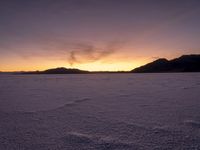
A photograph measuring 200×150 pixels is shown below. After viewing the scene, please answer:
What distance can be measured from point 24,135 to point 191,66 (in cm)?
14820

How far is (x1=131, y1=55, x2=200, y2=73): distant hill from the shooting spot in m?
134

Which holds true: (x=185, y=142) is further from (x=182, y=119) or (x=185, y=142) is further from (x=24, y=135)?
(x=24, y=135)

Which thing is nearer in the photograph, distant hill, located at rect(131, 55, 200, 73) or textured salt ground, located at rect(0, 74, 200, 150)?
textured salt ground, located at rect(0, 74, 200, 150)

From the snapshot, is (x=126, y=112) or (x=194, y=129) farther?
(x=126, y=112)

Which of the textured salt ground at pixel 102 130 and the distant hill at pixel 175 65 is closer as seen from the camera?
the textured salt ground at pixel 102 130

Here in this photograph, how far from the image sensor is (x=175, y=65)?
143500 millimetres

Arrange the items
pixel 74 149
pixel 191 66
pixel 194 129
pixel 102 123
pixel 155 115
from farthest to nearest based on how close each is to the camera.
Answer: pixel 191 66 → pixel 155 115 → pixel 102 123 → pixel 194 129 → pixel 74 149

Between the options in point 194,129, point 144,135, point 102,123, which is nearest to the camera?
point 144,135

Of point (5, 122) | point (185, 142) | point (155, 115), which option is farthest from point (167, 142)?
point (5, 122)

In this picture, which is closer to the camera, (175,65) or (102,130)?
(102,130)

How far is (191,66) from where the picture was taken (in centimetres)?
13338

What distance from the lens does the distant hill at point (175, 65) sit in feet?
439

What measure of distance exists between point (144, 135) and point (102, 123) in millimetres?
769

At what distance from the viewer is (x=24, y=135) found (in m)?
2.36
